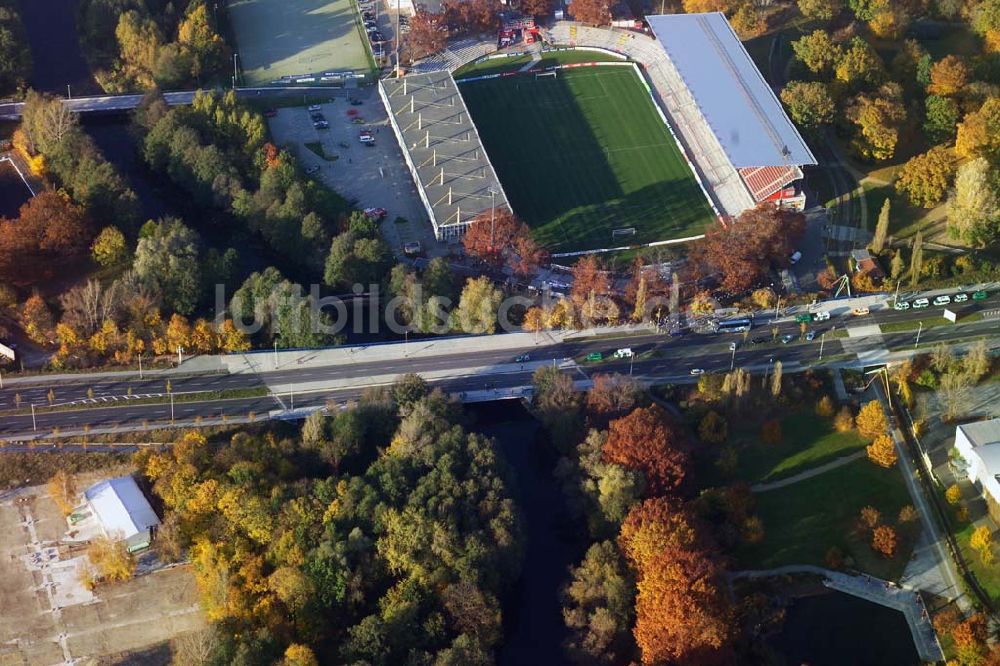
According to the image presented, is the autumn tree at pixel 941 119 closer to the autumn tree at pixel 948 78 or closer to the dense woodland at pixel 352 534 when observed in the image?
the autumn tree at pixel 948 78

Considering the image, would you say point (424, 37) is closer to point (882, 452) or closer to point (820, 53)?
point (820, 53)

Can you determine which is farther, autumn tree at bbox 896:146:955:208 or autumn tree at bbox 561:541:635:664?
autumn tree at bbox 896:146:955:208

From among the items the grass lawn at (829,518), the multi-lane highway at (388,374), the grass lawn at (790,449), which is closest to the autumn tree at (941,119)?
the multi-lane highway at (388,374)

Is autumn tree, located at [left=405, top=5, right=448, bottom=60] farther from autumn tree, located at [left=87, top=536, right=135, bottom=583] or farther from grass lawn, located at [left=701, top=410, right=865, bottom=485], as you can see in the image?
autumn tree, located at [left=87, top=536, right=135, bottom=583]

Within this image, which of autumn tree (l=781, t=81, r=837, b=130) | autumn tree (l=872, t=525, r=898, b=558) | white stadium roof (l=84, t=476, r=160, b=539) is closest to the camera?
white stadium roof (l=84, t=476, r=160, b=539)

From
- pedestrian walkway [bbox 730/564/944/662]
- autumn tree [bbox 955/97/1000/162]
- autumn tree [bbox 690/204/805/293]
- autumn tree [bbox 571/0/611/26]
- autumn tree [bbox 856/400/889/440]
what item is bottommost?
pedestrian walkway [bbox 730/564/944/662]

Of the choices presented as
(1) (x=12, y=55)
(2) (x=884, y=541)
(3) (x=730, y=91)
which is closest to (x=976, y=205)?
(3) (x=730, y=91)

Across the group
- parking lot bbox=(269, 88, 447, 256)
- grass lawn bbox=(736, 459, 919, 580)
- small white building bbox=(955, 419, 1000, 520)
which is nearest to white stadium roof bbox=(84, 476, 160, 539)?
Answer: parking lot bbox=(269, 88, 447, 256)

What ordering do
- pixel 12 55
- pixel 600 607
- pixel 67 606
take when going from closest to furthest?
1. pixel 600 607
2. pixel 67 606
3. pixel 12 55

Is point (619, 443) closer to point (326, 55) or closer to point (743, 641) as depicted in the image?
point (743, 641)
